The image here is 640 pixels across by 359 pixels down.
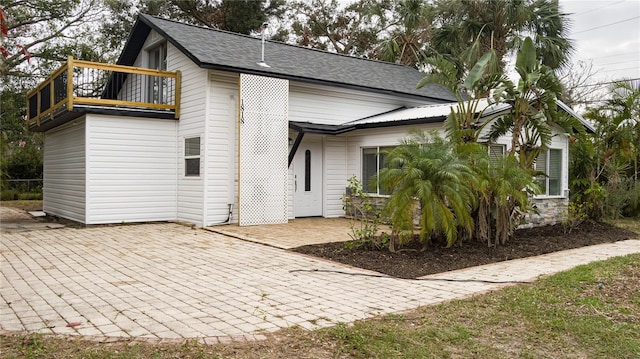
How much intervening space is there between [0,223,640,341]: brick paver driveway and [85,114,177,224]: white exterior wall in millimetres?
2432

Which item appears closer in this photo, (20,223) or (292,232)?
(292,232)

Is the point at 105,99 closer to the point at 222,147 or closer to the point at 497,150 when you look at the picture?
the point at 222,147

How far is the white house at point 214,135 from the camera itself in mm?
11102

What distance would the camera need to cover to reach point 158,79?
1301 centimetres

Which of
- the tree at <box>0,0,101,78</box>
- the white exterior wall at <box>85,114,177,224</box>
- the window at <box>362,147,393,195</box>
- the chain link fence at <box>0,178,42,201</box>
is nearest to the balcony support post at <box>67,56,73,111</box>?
the white exterior wall at <box>85,114,177,224</box>

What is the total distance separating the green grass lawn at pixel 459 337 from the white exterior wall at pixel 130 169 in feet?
25.7

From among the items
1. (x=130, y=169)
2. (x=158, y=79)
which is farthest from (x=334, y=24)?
(x=130, y=169)

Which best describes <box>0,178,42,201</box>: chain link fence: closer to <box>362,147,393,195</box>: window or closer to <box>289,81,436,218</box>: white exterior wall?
<box>289,81,436,218</box>: white exterior wall

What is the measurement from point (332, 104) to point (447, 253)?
6.79m

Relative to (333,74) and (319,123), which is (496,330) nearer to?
(319,123)

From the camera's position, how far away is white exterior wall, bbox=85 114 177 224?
36.4ft

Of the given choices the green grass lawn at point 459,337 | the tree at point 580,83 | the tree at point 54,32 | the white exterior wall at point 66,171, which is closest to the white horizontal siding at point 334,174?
the white exterior wall at point 66,171

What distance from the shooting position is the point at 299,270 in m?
6.59

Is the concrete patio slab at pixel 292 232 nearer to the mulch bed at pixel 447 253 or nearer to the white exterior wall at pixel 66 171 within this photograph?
the mulch bed at pixel 447 253
